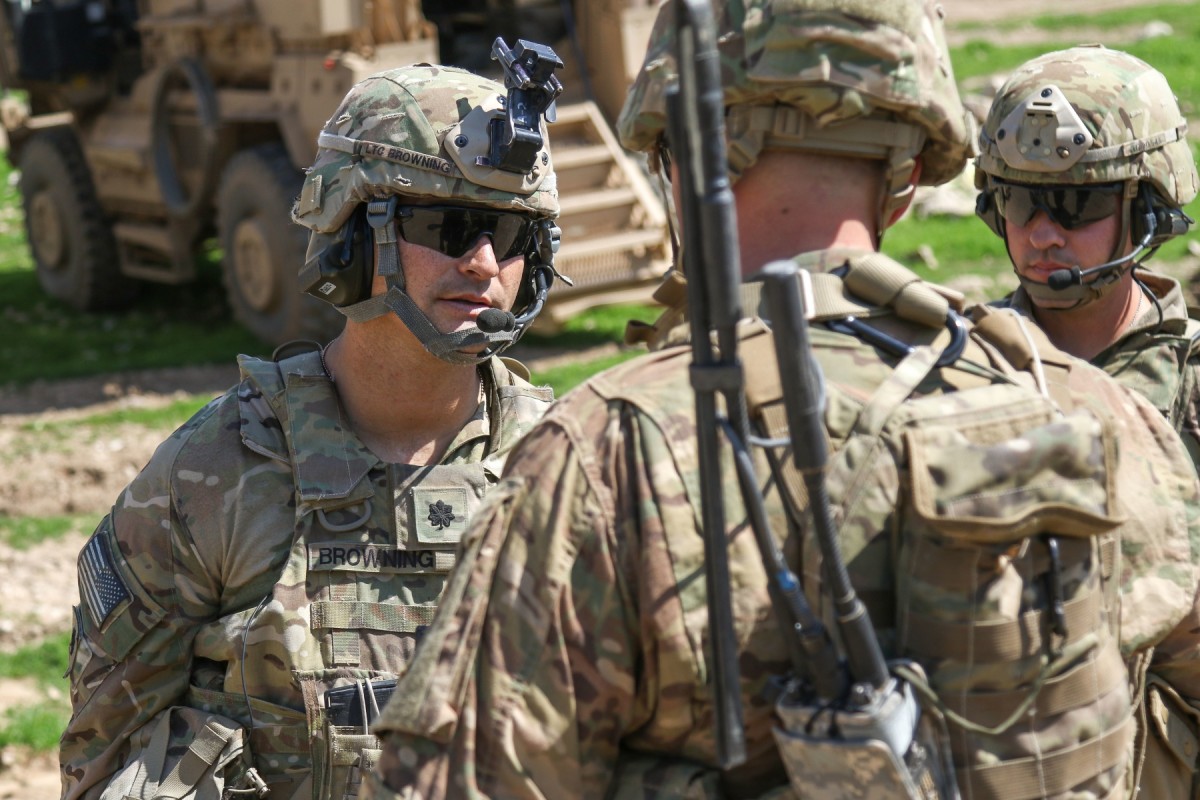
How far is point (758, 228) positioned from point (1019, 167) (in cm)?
198

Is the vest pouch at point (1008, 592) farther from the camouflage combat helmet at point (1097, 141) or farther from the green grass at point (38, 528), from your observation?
the green grass at point (38, 528)

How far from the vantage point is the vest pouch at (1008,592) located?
183 centimetres

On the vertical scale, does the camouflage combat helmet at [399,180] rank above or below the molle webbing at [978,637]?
above

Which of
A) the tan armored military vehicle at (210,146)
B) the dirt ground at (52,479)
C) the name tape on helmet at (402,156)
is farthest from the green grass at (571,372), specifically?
the name tape on helmet at (402,156)

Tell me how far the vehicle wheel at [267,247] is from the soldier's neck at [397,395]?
717cm

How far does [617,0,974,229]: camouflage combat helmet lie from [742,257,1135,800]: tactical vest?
0.88 feet

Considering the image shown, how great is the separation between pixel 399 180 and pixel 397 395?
429 mm

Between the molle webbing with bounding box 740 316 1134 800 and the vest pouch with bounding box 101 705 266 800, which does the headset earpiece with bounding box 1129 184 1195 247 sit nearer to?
the molle webbing with bounding box 740 316 1134 800

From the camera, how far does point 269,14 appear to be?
34.6 feet

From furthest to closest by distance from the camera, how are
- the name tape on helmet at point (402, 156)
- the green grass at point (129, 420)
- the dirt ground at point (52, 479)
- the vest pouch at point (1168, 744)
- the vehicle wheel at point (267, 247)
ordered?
the vehicle wheel at point (267, 247)
the green grass at point (129, 420)
the dirt ground at point (52, 479)
the name tape on helmet at point (402, 156)
the vest pouch at point (1168, 744)

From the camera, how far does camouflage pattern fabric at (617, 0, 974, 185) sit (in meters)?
1.96

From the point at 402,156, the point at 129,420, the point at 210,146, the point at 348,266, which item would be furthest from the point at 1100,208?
the point at 210,146

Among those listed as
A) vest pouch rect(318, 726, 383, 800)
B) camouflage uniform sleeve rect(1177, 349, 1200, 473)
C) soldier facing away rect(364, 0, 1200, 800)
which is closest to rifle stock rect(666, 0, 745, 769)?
soldier facing away rect(364, 0, 1200, 800)

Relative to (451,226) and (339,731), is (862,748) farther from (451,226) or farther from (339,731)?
(451,226)
